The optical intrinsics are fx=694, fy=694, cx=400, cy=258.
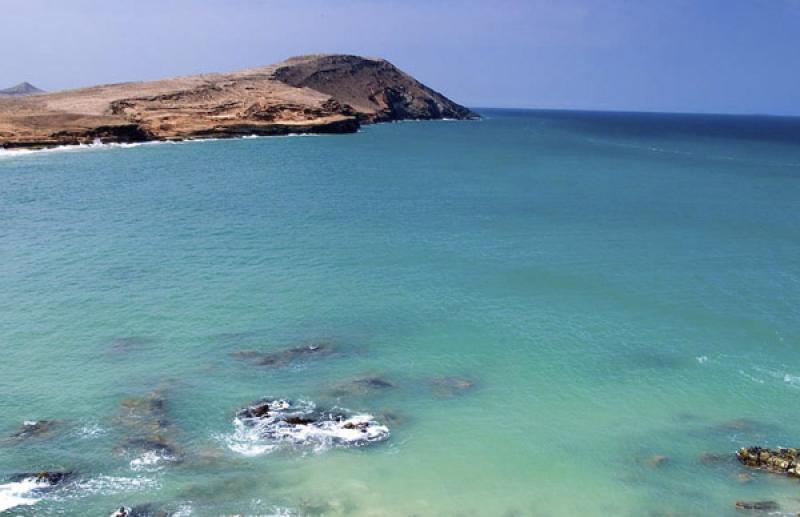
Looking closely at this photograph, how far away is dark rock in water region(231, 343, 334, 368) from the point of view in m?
31.5

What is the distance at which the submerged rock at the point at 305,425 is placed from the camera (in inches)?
998

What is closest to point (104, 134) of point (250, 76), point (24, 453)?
point (250, 76)

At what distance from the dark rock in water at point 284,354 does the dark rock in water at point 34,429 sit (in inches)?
331

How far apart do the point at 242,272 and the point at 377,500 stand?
79.7ft

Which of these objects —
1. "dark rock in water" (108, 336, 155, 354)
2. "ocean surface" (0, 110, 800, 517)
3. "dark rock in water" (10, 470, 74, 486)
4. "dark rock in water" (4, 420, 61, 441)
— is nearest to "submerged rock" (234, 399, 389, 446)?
"ocean surface" (0, 110, 800, 517)

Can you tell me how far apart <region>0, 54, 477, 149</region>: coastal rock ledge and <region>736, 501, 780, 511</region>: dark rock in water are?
335ft

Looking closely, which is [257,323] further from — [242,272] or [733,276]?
A: [733,276]

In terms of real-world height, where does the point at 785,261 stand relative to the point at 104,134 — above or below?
below

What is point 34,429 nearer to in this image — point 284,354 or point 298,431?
point 298,431

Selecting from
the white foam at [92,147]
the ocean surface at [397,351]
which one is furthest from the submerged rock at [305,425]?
the white foam at [92,147]

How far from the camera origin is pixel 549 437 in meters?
26.4

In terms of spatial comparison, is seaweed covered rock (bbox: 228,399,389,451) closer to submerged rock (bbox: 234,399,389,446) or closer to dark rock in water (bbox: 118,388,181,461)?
submerged rock (bbox: 234,399,389,446)

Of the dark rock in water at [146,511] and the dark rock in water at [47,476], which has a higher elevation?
the dark rock in water at [47,476]

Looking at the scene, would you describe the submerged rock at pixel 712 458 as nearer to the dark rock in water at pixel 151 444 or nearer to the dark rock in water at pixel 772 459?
the dark rock in water at pixel 772 459
